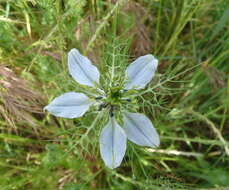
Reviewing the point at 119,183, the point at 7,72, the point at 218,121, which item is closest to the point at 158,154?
the point at 119,183

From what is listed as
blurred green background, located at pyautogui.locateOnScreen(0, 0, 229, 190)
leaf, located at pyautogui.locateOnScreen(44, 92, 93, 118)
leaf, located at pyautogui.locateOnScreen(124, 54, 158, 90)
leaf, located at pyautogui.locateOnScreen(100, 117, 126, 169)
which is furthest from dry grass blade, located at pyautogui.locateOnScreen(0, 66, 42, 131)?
leaf, located at pyautogui.locateOnScreen(124, 54, 158, 90)

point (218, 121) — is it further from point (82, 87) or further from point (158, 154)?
point (82, 87)

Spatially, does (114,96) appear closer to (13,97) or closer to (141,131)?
(141,131)

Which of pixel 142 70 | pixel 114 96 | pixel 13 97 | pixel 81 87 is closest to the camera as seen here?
pixel 114 96

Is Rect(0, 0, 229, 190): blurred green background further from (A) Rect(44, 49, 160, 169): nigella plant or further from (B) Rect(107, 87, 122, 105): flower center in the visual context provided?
(B) Rect(107, 87, 122, 105): flower center

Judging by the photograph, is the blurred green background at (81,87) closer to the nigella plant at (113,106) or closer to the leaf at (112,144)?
the nigella plant at (113,106)

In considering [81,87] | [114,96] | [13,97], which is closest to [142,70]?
[114,96]
